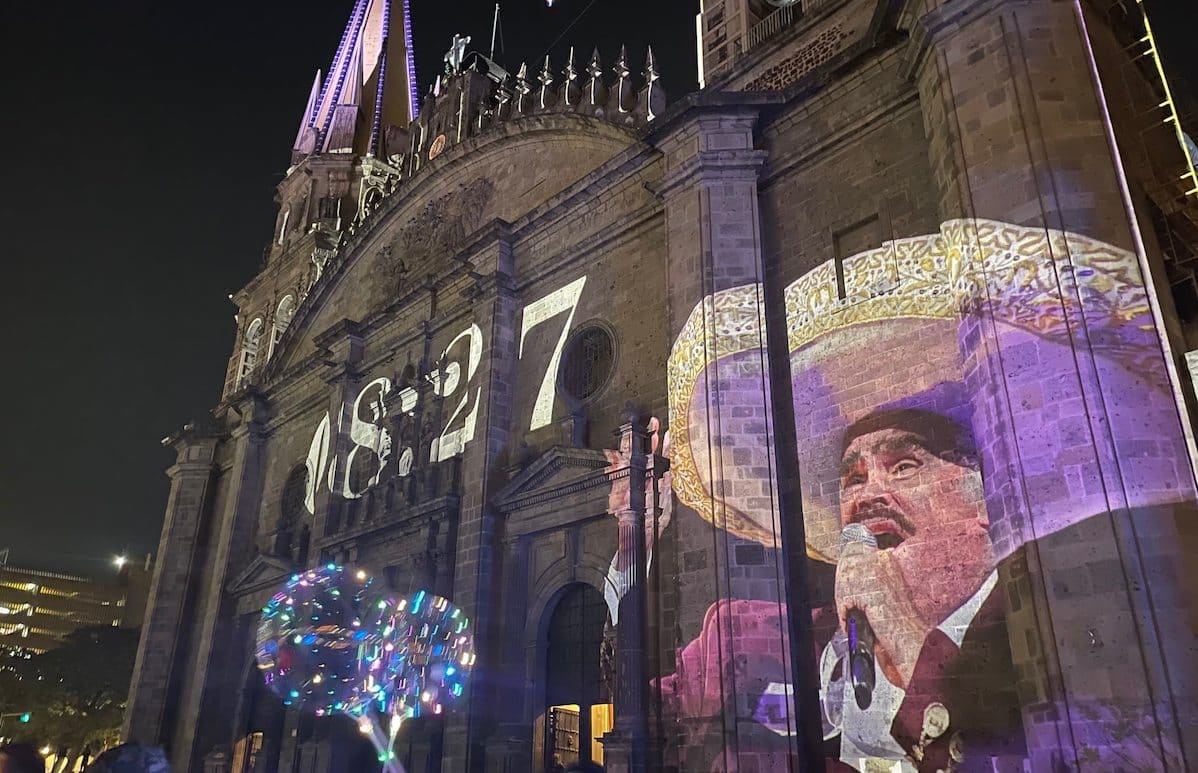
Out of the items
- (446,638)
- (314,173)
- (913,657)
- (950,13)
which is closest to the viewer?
(913,657)

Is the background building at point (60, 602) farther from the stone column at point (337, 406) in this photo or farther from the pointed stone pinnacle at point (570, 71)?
the pointed stone pinnacle at point (570, 71)

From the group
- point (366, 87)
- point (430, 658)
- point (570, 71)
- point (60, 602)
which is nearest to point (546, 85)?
point (570, 71)

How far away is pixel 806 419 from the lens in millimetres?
10680

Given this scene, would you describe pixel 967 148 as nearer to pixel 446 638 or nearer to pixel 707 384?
pixel 707 384

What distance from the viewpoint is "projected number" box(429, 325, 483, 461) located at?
1596 centimetres

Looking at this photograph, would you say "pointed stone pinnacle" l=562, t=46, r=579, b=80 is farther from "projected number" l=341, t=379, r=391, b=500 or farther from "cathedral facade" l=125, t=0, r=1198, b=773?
"projected number" l=341, t=379, r=391, b=500

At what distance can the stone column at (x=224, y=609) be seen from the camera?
20172mm

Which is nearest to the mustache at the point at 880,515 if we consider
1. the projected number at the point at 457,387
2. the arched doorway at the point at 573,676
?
the arched doorway at the point at 573,676

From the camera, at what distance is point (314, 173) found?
30.1 meters

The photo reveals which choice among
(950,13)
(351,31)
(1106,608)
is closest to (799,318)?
(950,13)

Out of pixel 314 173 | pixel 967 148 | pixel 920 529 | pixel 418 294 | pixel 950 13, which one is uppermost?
pixel 314 173

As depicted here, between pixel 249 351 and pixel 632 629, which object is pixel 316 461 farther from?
pixel 632 629

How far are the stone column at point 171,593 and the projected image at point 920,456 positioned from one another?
17.1 meters

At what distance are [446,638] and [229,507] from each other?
13230mm
